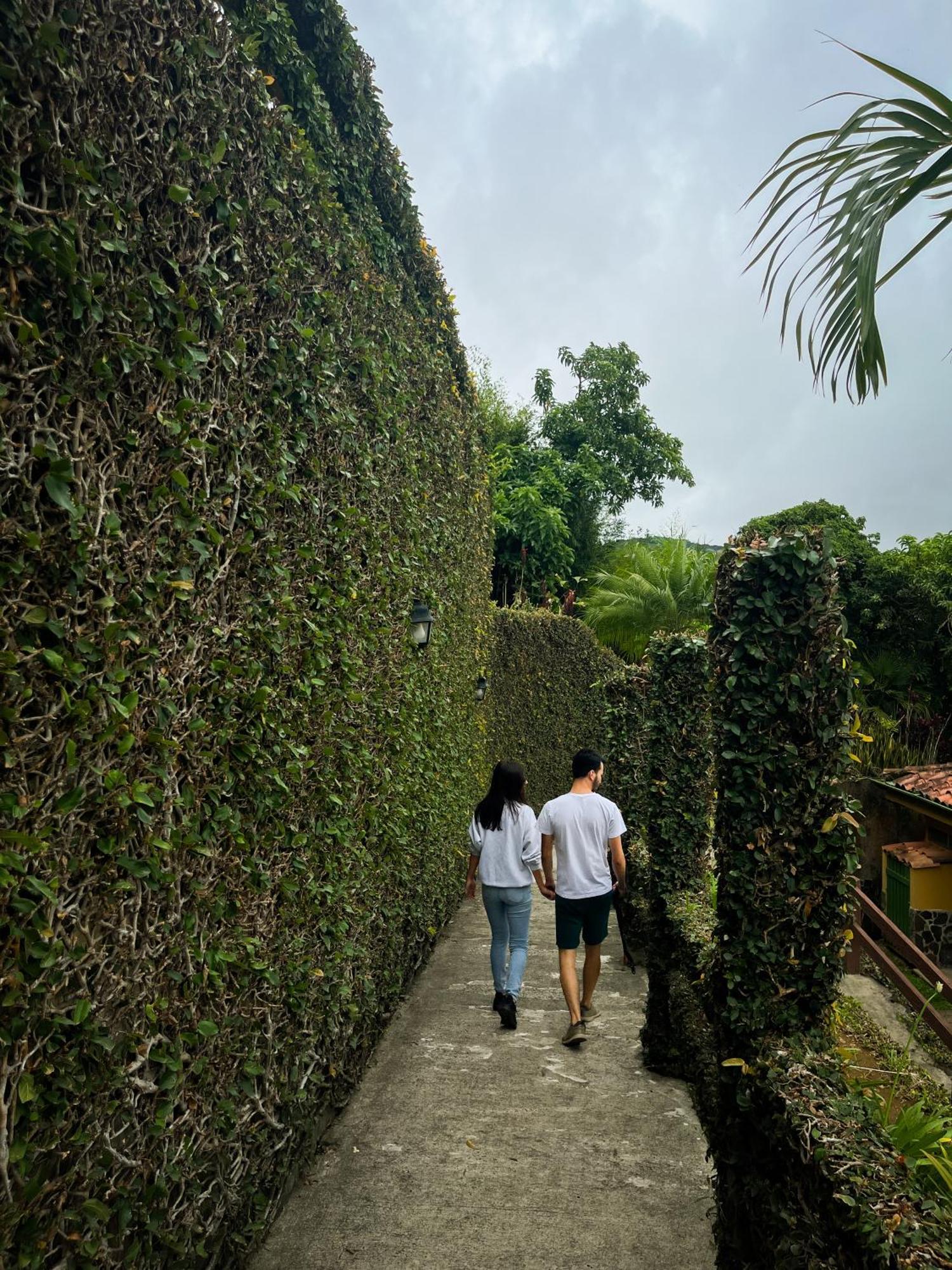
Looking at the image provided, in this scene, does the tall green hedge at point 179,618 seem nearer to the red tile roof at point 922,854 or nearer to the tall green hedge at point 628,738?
the tall green hedge at point 628,738

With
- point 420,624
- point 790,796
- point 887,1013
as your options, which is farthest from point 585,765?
point 887,1013

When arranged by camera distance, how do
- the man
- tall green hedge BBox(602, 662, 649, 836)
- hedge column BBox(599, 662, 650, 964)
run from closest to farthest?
the man → hedge column BBox(599, 662, 650, 964) → tall green hedge BBox(602, 662, 649, 836)

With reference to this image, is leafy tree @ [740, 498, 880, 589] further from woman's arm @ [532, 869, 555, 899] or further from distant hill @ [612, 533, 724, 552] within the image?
woman's arm @ [532, 869, 555, 899]

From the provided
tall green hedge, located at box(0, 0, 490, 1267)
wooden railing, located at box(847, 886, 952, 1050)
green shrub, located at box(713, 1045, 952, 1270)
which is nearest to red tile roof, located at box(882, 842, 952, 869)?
wooden railing, located at box(847, 886, 952, 1050)

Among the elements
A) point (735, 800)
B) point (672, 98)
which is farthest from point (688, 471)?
point (735, 800)

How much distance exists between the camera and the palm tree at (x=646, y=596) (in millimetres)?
28906

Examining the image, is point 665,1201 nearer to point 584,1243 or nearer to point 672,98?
point 584,1243

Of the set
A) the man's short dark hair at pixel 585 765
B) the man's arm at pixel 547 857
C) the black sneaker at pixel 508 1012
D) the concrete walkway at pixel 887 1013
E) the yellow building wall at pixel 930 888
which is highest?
the man's short dark hair at pixel 585 765

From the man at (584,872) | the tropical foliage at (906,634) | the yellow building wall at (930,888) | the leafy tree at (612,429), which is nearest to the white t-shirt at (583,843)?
the man at (584,872)

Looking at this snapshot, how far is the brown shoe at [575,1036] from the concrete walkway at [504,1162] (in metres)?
0.06

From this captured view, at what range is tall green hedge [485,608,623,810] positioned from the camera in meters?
15.2

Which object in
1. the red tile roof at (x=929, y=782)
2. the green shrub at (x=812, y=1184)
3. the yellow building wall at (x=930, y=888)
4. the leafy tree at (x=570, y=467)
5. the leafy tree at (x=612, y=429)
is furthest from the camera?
the leafy tree at (x=612, y=429)

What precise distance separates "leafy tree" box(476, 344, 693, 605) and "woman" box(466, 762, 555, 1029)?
2131cm

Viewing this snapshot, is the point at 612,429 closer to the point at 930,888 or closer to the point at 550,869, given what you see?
the point at 930,888
